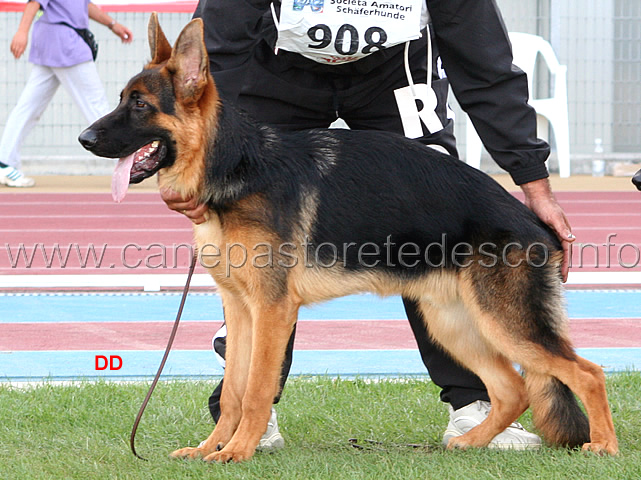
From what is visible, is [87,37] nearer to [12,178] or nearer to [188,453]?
[12,178]

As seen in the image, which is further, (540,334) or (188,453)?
(188,453)

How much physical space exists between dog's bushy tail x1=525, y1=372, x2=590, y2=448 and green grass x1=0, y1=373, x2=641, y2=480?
9cm

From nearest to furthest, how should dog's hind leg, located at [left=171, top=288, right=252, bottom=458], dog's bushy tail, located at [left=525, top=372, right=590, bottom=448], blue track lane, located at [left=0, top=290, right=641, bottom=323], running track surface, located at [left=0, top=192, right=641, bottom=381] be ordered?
dog's bushy tail, located at [left=525, top=372, right=590, bottom=448] < dog's hind leg, located at [left=171, top=288, right=252, bottom=458] < running track surface, located at [left=0, top=192, right=641, bottom=381] < blue track lane, located at [left=0, top=290, right=641, bottom=323]

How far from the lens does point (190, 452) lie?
3.84 m

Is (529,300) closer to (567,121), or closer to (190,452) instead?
(190,452)

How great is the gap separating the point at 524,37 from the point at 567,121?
1641 millimetres

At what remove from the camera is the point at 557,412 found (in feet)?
12.5

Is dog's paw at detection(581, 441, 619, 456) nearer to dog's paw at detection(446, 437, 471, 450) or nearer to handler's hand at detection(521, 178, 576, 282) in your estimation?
dog's paw at detection(446, 437, 471, 450)

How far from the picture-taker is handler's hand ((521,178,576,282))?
12.7 feet

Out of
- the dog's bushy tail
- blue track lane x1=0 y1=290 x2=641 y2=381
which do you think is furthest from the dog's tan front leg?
blue track lane x1=0 y1=290 x2=641 y2=381

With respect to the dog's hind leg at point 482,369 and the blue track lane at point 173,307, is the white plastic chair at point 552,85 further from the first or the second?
the dog's hind leg at point 482,369

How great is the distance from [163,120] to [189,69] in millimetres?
208

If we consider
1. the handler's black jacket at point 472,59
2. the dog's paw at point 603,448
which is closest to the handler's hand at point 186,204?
the handler's black jacket at point 472,59

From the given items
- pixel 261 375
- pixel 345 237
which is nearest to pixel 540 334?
pixel 345 237
